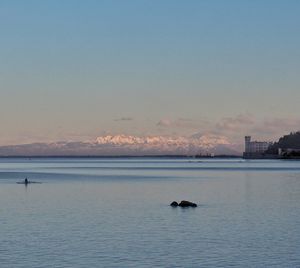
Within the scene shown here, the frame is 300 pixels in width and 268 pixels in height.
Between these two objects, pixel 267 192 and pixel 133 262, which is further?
pixel 267 192

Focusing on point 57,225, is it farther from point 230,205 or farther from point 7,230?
point 230,205

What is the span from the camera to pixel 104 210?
64500 mm

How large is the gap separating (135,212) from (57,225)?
12.3 metres

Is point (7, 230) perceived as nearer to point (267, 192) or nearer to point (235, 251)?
point (235, 251)

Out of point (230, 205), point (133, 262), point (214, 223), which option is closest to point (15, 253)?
point (133, 262)

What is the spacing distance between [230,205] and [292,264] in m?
34.4

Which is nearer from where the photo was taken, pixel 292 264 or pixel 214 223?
pixel 292 264

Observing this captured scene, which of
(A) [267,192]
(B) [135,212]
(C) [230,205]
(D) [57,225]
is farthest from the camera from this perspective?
(A) [267,192]

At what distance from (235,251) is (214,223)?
13.4 m

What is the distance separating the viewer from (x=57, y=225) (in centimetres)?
5153

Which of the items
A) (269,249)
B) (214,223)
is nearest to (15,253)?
(269,249)

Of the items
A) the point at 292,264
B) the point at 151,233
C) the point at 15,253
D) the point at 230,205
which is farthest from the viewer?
the point at 230,205

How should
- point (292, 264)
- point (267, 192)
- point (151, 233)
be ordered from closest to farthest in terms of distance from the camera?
point (292, 264) → point (151, 233) → point (267, 192)

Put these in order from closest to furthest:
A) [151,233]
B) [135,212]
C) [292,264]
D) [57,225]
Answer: [292,264] < [151,233] < [57,225] < [135,212]
